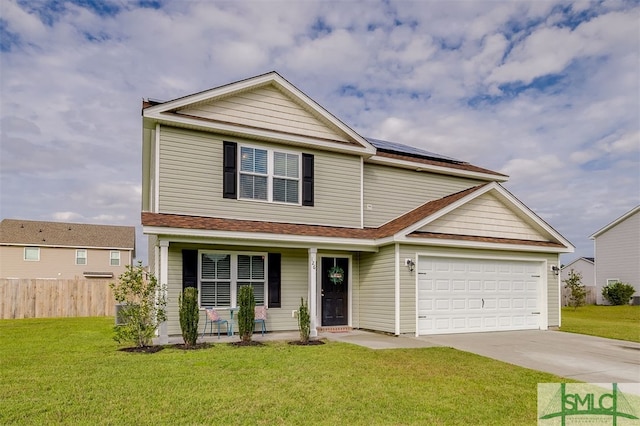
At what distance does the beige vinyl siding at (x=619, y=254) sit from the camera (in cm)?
2856

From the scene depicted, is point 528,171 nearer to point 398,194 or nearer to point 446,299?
point 398,194

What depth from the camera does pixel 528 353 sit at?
9680 mm

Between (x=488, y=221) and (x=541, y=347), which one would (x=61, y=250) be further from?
(x=541, y=347)

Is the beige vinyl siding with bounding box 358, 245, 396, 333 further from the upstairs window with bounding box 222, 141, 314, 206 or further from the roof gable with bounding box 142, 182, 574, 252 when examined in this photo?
the upstairs window with bounding box 222, 141, 314, 206

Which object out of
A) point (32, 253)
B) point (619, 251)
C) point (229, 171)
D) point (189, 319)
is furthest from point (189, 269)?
point (619, 251)

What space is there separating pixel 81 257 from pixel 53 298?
1411cm

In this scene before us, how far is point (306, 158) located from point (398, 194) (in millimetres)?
3749

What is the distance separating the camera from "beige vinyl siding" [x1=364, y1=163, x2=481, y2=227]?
14.8m

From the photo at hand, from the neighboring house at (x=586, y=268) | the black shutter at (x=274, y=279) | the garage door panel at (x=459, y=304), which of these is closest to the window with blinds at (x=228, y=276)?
the black shutter at (x=274, y=279)

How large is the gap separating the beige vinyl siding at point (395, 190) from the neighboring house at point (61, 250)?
2342 centimetres

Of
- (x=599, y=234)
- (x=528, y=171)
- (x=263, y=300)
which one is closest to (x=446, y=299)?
(x=263, y=300)

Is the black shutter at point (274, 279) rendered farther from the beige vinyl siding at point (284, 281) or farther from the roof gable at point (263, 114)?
the roof gable at point (263, 114)

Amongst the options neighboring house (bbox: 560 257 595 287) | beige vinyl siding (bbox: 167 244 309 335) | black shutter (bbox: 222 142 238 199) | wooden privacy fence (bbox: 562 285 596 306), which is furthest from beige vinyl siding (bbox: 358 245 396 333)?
neighboring house (bbox: 560 257 595 287)

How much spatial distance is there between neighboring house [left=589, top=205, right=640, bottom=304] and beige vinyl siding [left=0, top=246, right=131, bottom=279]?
32137mm
